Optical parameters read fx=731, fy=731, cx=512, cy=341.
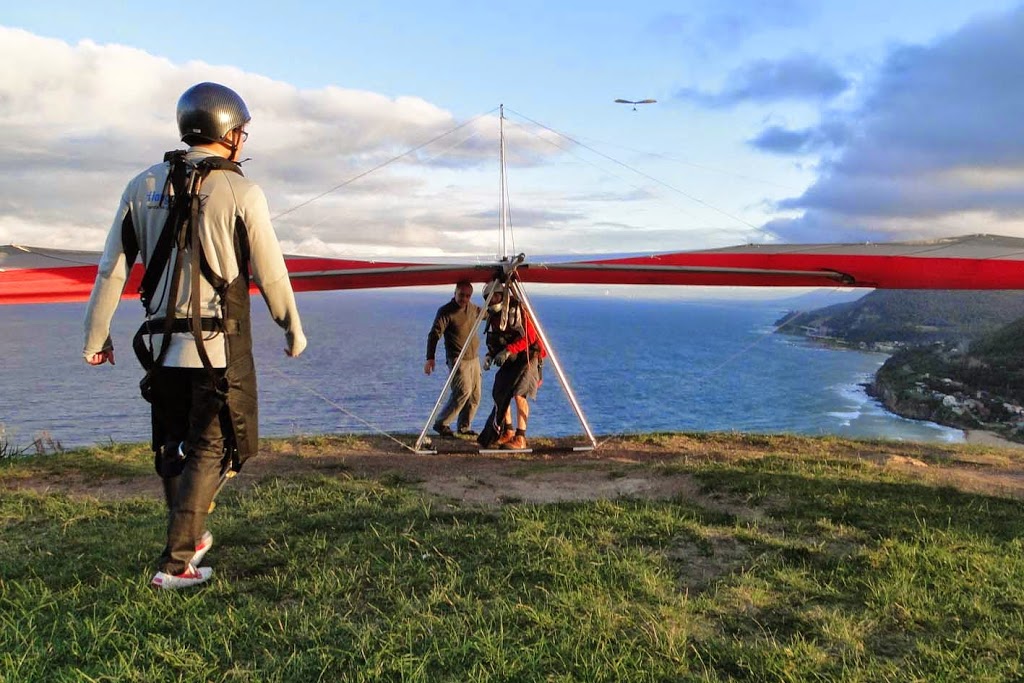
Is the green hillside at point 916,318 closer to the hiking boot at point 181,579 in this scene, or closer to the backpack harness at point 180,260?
the hiking boot at point 181,579

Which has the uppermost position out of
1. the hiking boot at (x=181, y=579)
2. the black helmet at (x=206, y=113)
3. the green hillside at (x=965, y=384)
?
the black helmet at (x=206, y=113)

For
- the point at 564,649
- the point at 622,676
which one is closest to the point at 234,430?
the point at 564,649

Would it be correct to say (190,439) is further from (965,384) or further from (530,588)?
(965,384)

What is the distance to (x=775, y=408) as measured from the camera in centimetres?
6219

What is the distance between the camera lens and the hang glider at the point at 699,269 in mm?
7633

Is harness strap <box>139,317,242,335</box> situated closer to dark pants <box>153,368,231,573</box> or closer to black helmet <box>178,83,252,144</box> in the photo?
dark pants <box>153,368,231,573</box>

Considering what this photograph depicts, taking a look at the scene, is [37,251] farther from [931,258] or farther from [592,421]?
[592,421]

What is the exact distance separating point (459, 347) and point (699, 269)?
12.4ft

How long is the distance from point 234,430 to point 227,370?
12.0 inches

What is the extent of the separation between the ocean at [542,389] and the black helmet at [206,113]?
17.3ft

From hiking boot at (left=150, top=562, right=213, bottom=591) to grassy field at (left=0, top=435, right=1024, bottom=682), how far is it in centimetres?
7

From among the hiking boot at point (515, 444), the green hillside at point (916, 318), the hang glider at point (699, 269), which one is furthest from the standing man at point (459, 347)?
the green hillside at point (916, 318)

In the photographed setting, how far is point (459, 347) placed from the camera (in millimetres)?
10703

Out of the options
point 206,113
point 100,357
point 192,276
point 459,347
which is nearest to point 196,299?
point 192,276
